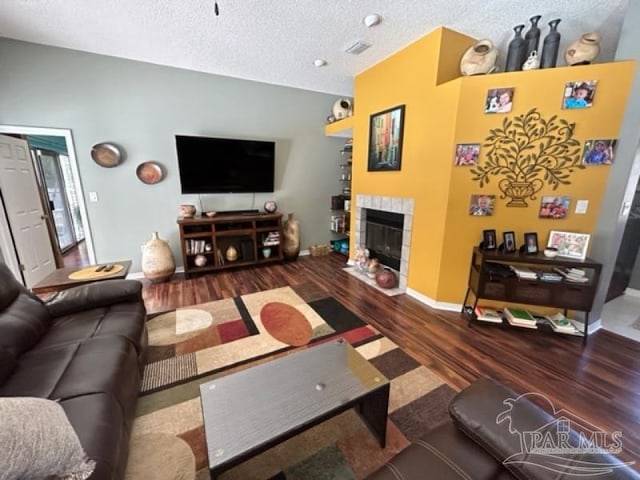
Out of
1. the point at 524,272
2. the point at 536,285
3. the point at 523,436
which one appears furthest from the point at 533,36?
the point at 523,436

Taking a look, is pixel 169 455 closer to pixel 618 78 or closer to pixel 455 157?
pixel 455 157

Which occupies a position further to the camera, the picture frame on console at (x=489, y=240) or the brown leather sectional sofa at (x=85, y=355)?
the picture frame on console at (x=489, y=240)

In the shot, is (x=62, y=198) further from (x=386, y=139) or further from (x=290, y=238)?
(x=386, y=139)

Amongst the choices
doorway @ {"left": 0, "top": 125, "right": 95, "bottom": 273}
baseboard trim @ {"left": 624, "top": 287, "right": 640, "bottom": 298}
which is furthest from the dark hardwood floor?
doorway @ {"left": 0, "top": 125, "right": 95, "bottom": 273}

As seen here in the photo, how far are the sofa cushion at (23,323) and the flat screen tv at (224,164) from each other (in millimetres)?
2232

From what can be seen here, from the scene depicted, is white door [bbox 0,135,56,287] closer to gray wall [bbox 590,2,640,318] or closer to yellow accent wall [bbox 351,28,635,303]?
yellow accent wall [bbox 351,28,635,303]

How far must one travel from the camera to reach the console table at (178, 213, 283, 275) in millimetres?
3602

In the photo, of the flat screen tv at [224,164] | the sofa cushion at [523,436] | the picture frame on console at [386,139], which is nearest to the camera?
the sofa cushion at [523,436]

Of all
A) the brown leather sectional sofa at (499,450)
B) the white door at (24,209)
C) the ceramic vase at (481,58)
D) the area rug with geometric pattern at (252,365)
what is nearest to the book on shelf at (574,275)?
the area rug with geometric pattern at (252,365)

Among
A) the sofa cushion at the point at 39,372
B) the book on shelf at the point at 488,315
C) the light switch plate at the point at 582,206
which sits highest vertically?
the light switch plate at the point at 582,206

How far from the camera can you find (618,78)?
6.53 feet

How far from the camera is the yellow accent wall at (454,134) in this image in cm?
210

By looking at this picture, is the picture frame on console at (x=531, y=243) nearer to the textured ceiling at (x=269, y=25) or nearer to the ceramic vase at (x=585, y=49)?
the ceramic vase at (x=585, y=49)

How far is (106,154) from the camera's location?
3.19 m
